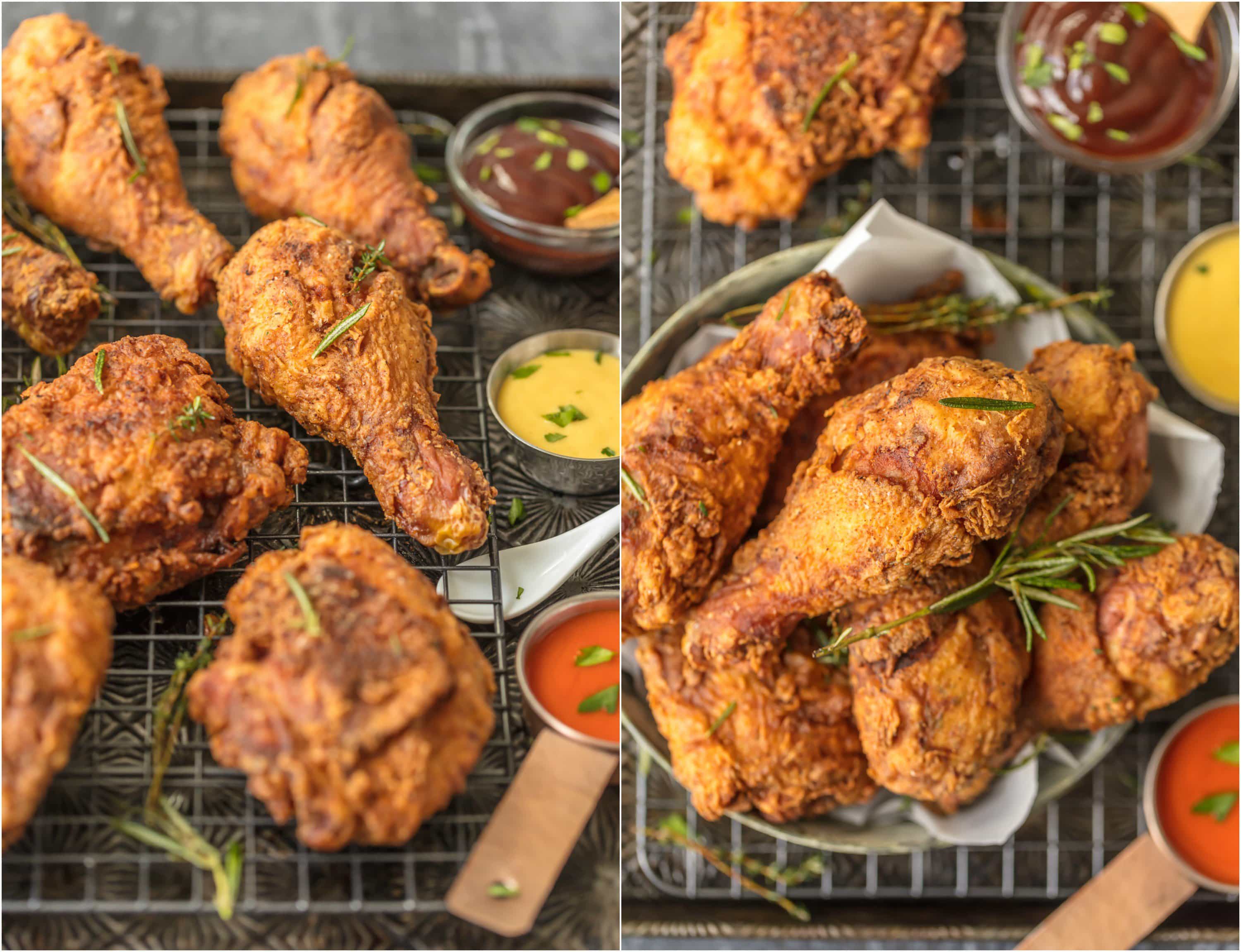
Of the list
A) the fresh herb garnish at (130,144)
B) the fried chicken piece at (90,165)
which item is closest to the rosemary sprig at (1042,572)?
the fried chicken piece at (90,165)

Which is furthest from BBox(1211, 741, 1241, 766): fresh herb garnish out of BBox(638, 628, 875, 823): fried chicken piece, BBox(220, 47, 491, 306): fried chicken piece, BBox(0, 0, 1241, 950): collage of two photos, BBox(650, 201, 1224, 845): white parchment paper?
BBox(220, 47, 491, 306): fried chicken piece

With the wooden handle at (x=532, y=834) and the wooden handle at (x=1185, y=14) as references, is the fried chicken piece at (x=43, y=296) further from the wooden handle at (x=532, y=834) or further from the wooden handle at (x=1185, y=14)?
the wooden handle at (x=1185, y=14)

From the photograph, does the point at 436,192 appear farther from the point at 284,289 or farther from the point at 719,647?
the point at 719,647

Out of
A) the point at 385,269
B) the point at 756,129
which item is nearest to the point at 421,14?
the point at 756,129

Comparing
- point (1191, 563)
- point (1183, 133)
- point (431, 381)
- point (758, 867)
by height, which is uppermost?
point (1183, 133)

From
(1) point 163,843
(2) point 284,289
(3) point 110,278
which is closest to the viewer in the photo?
(1) point 163,843

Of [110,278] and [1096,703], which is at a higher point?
[110,278]
